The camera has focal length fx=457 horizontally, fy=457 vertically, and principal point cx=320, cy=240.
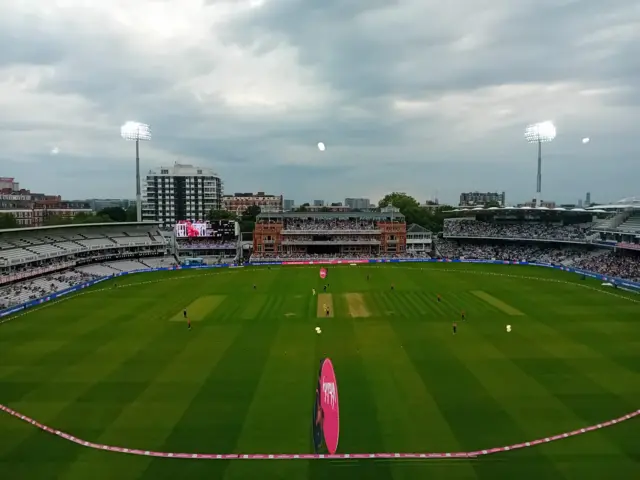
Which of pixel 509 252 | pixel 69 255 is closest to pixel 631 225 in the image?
pixel 509 252

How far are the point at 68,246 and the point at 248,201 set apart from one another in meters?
114

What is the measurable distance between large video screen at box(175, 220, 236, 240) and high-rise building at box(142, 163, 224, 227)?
6378 cm

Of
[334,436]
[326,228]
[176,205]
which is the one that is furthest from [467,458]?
[176,205]

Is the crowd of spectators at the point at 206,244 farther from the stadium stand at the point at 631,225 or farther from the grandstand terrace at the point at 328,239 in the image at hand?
the stadium stand at the point at 631,225

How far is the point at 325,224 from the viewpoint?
8950cm

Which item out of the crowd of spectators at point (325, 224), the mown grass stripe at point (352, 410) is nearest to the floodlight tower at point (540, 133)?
the crowd of spectators at point (325, 224)

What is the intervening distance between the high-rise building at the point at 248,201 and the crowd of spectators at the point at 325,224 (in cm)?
8587

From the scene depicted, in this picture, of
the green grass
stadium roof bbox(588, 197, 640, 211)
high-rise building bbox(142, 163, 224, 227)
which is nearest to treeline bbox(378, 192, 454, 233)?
stadium roof bbox(588, 197, 640, 211)

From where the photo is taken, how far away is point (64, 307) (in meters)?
44.5

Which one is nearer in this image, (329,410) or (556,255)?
(329,410)

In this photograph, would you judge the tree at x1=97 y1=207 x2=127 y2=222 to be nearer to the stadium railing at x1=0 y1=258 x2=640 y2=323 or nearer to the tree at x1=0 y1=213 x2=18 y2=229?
the tree at x1=0 y1=213 x2=18 y2=229

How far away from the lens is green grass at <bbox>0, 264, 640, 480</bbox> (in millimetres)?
16484

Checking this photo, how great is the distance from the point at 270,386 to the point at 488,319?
21013 mm

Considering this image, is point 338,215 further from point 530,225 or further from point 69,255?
point 69,255
